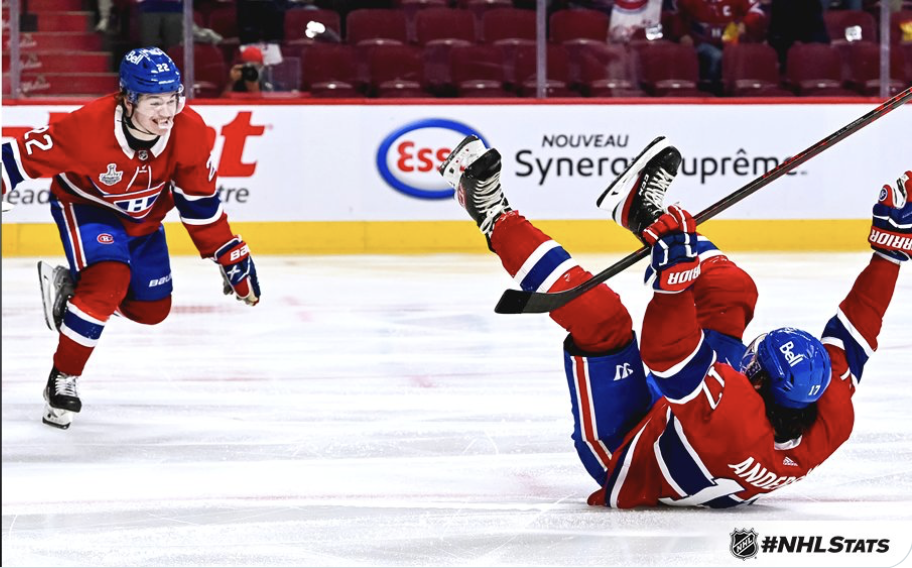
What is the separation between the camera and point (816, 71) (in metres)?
8.05

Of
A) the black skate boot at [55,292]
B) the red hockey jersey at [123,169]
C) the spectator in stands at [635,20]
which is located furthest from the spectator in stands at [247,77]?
the black skate boot at [55,292]

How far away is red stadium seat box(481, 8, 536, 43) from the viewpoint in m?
7.82

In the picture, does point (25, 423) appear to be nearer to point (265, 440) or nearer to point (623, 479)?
point (265, 440)

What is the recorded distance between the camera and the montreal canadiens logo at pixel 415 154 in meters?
7.68

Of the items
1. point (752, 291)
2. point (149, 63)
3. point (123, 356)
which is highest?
point (149, 63)

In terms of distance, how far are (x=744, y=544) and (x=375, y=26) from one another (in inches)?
239

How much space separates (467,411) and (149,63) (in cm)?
115

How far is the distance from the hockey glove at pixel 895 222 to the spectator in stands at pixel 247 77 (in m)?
5.54

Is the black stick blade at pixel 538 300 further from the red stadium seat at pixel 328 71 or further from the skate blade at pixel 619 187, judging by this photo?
the red stadium seat at pixel 328 71

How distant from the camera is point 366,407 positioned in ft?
11.9

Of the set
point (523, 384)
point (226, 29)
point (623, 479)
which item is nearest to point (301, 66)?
point (226, 29)

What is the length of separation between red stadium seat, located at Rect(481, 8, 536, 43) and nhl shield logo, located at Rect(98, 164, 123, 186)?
4.68 metres

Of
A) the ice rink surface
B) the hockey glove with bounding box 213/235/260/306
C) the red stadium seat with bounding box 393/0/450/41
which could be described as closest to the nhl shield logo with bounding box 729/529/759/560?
the ice rink surface

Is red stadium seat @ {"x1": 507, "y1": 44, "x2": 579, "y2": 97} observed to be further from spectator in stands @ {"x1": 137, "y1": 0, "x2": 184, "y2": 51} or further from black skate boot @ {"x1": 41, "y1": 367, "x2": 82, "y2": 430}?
black skate boot @ {"x1": 41, "y1": 367, "x2": 82, "y2": 430}
